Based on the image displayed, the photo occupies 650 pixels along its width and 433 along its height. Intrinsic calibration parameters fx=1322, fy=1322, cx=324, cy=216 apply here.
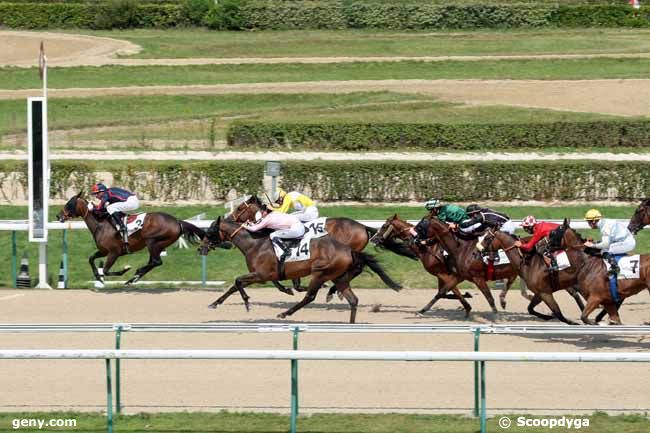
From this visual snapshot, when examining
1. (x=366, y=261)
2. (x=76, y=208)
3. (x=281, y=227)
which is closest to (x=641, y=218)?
(x=366, y=261)

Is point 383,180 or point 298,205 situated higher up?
point 298,205

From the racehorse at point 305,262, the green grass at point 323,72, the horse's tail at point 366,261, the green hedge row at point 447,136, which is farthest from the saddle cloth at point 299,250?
the green grass at point 323,72

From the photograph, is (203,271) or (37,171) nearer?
(37,171)

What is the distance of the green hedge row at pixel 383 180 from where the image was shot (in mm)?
21141

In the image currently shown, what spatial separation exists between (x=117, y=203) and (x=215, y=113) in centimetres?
1577

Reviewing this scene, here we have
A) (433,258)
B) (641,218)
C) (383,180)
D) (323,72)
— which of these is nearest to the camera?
(433,258)

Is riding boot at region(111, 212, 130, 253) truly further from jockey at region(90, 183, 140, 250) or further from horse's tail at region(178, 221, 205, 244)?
horse's tail at region(178, 221, 205, 244)

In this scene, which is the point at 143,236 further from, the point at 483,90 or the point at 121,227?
the point at 483,90

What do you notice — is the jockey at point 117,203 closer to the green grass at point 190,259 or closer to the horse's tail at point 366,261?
the green grass at point 190,259

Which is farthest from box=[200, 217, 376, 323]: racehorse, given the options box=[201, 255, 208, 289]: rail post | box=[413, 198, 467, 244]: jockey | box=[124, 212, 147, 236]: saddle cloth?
box=[201, 255, 208, 289]: rail post

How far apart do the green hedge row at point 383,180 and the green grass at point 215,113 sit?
5178 mm

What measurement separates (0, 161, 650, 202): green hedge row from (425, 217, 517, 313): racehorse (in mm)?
6778

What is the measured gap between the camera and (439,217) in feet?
48.2

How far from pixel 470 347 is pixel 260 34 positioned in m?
35.7
